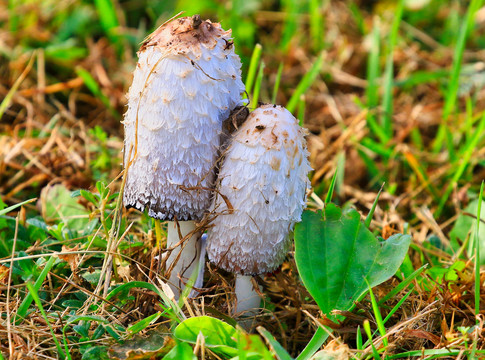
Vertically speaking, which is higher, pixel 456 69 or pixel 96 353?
pixel 456 69

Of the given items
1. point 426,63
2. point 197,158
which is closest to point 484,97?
point 426,63

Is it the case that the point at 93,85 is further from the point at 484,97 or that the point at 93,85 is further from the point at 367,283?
the point at 484,97

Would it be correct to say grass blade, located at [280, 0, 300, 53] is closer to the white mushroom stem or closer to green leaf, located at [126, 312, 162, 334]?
the white mushroom stem

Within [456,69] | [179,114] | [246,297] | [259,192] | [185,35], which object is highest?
[185,35]

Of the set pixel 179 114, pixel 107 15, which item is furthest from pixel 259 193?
pixel 107 15

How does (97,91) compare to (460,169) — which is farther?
(97,91)

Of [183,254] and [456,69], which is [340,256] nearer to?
[183,254]

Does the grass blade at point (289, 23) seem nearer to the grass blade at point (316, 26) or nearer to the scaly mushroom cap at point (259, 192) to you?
the grass blade at point (316, 26)
